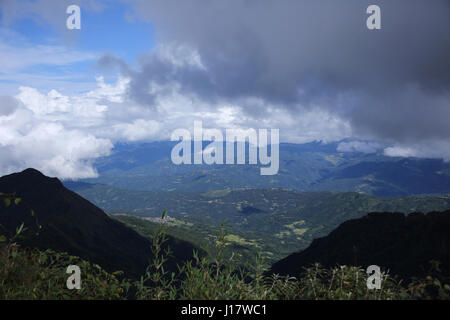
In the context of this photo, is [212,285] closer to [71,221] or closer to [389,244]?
[389,244]

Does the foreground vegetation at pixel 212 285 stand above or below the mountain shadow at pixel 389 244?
above

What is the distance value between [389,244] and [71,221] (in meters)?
157

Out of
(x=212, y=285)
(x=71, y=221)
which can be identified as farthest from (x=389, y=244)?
(x=71, y=221)

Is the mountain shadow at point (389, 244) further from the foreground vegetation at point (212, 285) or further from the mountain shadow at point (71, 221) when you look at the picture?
the foreground vegetation at point (212, 285)

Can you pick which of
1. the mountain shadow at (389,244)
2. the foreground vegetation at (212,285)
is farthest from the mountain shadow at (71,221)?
the foreground vegetation at (212,285)

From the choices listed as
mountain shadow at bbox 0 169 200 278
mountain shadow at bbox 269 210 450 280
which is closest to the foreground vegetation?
mountain shadow at bbox 269 210 450 280

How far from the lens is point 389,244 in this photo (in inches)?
4574

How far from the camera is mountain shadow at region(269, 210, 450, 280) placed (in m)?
90.4

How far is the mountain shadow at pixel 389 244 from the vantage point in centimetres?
9044

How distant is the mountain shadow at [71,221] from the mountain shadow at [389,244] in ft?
222

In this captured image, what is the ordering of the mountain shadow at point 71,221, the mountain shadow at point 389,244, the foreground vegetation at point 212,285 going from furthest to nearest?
the mountain shadow at point 71,221, the mountain shadow at point 389,244, the foreground vegetation at point 212,285

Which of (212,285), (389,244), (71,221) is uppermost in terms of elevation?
(212,285)
